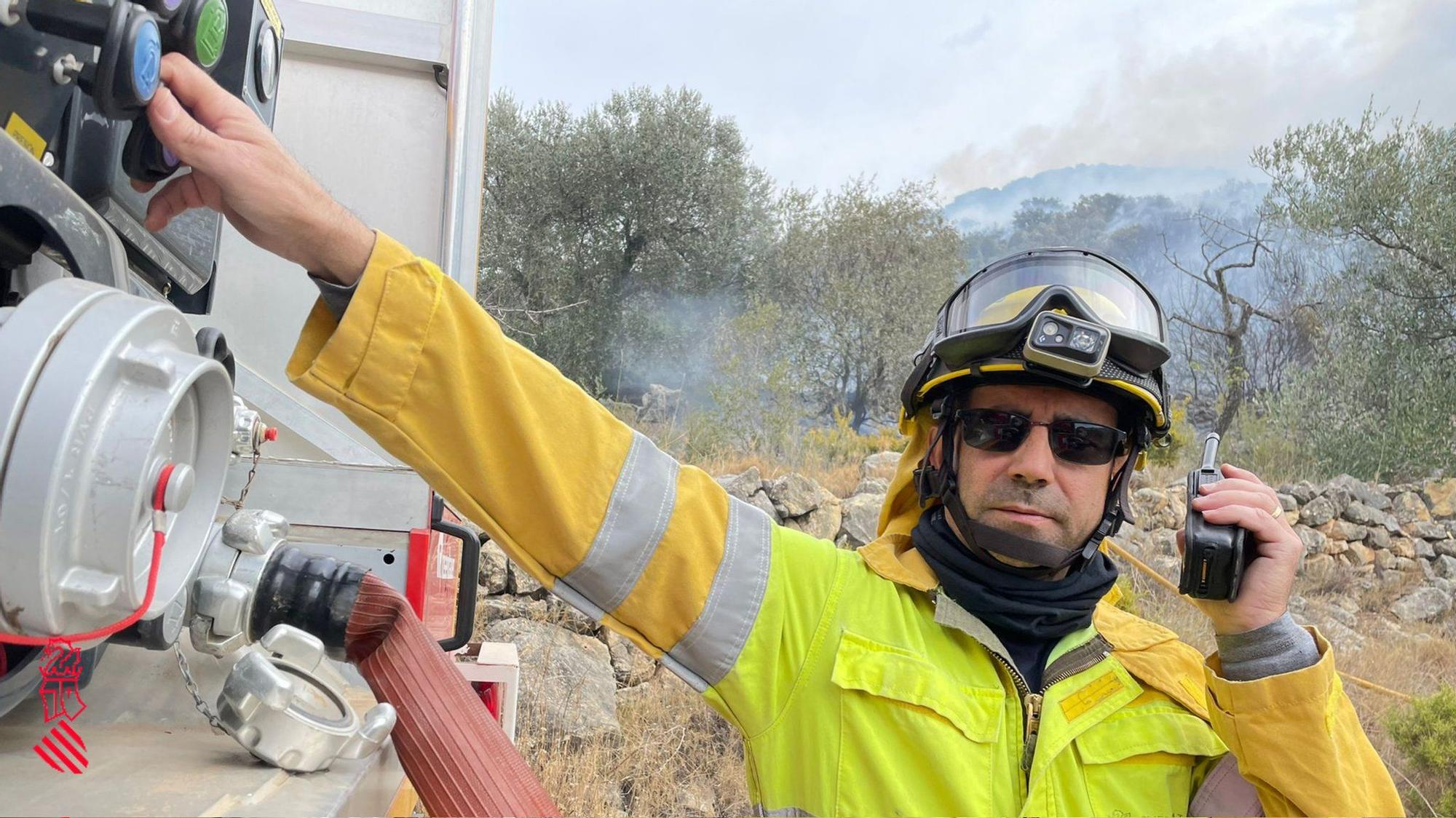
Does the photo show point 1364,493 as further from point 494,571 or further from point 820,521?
point 494,571

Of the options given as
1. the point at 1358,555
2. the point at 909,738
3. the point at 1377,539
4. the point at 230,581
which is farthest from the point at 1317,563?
the point at 230,581

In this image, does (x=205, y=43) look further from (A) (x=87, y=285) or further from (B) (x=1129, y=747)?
(B) (x=1129, y=747)

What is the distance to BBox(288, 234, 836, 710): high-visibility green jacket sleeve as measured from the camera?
147cm

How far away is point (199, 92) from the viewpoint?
126 cm

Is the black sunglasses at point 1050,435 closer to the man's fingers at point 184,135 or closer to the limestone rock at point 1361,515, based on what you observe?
the man's fingers at point 184,135

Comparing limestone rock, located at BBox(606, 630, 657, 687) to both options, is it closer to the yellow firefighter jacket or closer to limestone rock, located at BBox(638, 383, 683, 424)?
the yellow firefighter jacket

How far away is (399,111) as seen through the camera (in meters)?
2.63

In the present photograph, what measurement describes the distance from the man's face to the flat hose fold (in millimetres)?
1073

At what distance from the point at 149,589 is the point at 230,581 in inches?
10.9

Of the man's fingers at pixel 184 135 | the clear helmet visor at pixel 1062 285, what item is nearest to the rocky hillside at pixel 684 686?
the clear helmet visor at pixel 1062 285

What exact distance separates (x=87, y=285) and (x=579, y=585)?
3.03 ft

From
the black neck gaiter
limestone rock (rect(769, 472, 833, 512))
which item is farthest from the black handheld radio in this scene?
limestone rock (rect(769, 472, 833, 512))

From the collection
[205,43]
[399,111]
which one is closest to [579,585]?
[205,43]

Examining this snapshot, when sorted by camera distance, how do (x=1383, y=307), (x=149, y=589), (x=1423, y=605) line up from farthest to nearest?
1. (x=1383, y=307)
2. (x=1423, y=605)
3. (x=149, y=589)
